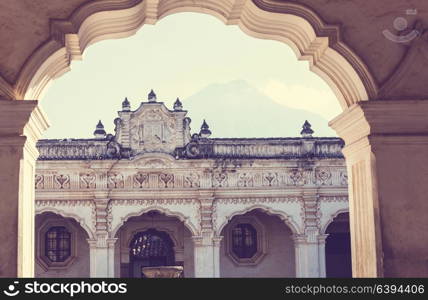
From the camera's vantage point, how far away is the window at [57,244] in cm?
2062

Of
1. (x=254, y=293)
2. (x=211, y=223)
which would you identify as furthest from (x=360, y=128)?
(x=211, y=223)

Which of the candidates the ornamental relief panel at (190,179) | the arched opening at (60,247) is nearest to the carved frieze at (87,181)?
the ornamental relief panel at (190,179)

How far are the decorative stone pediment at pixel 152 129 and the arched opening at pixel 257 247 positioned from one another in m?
3.02

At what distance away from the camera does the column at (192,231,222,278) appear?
62.4 ft

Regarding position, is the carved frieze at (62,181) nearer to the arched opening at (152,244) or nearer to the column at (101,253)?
the column at (101,253)

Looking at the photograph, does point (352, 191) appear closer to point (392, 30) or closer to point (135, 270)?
point (392, 30)

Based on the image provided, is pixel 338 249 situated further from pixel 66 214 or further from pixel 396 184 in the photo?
pixel 396 184

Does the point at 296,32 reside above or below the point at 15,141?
above

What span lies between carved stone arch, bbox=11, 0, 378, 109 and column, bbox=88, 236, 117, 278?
14.1 metres

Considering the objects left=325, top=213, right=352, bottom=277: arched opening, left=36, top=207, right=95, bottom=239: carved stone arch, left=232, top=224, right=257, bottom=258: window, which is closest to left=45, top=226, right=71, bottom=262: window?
left=36, top=207, right=95, bottom=239: carved stone arch

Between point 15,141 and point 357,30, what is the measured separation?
227 cm

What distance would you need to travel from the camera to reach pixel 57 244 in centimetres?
2072

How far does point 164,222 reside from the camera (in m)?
21.0

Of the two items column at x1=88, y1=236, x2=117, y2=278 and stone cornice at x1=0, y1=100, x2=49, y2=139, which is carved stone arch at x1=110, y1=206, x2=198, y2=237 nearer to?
column at x1=88, y1=236, x2=117, y2=278
